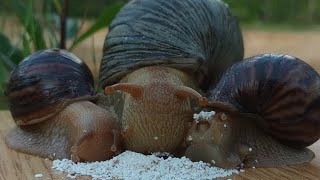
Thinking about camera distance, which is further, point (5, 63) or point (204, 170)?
point (5, 63)

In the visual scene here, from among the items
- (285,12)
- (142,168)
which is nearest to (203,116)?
(142,168)

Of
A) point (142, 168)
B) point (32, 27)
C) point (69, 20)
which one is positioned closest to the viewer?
point (142, 168)

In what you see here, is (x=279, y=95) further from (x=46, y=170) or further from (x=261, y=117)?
(x=46, y=170)

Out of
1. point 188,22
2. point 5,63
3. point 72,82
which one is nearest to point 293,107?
point 188,22

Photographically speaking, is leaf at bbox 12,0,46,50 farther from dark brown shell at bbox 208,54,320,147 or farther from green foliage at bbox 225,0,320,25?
green foliage at bbox 225,0,320,25

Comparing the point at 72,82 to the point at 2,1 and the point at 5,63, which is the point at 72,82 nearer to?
the point at 5,63

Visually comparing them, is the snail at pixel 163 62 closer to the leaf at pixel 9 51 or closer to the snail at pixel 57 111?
the snail at pixel 57 111

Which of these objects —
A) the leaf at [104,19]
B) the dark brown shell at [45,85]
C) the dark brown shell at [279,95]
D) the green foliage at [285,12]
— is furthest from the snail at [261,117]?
the green foliage at [285,12]
